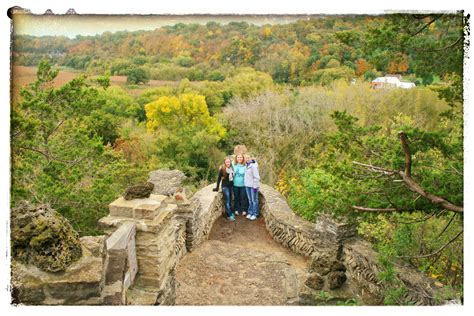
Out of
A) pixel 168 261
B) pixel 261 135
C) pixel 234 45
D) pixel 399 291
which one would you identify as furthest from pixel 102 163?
pixel 234 45

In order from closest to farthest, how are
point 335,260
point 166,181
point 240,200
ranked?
point 335,260, point 166,181, point 240,200

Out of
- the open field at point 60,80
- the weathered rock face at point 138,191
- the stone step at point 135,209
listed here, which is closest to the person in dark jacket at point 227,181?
the open field at point 60,80

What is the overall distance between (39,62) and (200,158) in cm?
928

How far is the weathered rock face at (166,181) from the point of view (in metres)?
8.68

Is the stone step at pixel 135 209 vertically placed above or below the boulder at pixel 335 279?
above

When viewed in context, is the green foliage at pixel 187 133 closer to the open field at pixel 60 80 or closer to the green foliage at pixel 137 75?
the green foliage at pixel 137 75

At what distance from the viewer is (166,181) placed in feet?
30.1

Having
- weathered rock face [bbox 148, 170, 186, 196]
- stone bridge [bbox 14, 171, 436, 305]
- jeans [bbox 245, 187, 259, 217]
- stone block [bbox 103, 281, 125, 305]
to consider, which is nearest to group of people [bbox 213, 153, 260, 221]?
jeans [bbox 245, 187, 259, 217]

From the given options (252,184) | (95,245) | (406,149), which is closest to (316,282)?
(406,149)

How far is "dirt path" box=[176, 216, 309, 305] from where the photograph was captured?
623cm

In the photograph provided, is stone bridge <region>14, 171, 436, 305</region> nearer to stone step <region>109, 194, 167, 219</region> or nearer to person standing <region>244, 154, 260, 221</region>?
stone step <region>109, 194, 167, 219</region>

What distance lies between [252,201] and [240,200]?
1.28 ft

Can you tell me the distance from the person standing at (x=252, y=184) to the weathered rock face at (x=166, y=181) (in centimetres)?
143

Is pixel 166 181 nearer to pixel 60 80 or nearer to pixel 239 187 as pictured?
pixel 239 187
